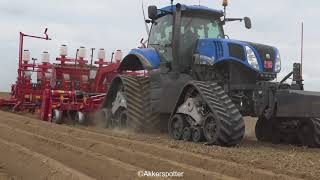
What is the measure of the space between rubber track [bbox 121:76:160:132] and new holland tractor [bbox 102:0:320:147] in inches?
0.8

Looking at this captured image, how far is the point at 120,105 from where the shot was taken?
10.9m

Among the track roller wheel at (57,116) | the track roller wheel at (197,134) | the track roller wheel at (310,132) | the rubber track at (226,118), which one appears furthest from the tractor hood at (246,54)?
the track roller wheel at (57,116)

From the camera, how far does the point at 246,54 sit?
28.4 feet

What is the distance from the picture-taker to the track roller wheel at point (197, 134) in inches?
323

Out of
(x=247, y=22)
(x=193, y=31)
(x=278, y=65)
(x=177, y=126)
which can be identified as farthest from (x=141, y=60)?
(x=278, y=65)

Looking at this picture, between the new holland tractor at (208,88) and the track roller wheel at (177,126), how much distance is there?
17mm

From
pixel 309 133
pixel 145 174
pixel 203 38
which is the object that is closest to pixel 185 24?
pixel 203 38

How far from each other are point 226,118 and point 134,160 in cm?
175

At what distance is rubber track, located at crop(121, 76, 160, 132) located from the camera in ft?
33.3

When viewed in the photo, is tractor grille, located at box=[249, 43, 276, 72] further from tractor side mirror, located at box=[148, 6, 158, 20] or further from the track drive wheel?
A: the track drive wheel

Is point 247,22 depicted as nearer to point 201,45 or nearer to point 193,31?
point 193,31

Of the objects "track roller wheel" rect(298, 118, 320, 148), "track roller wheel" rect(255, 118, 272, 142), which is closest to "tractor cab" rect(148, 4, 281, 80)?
"track roller wheel" rect(298, 118, 320, 148)

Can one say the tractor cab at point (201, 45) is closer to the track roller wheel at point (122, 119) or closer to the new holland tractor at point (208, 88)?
the new holland tractor at point (208, 88)

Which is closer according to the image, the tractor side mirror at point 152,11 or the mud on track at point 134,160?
the mud on track at point 134,160
